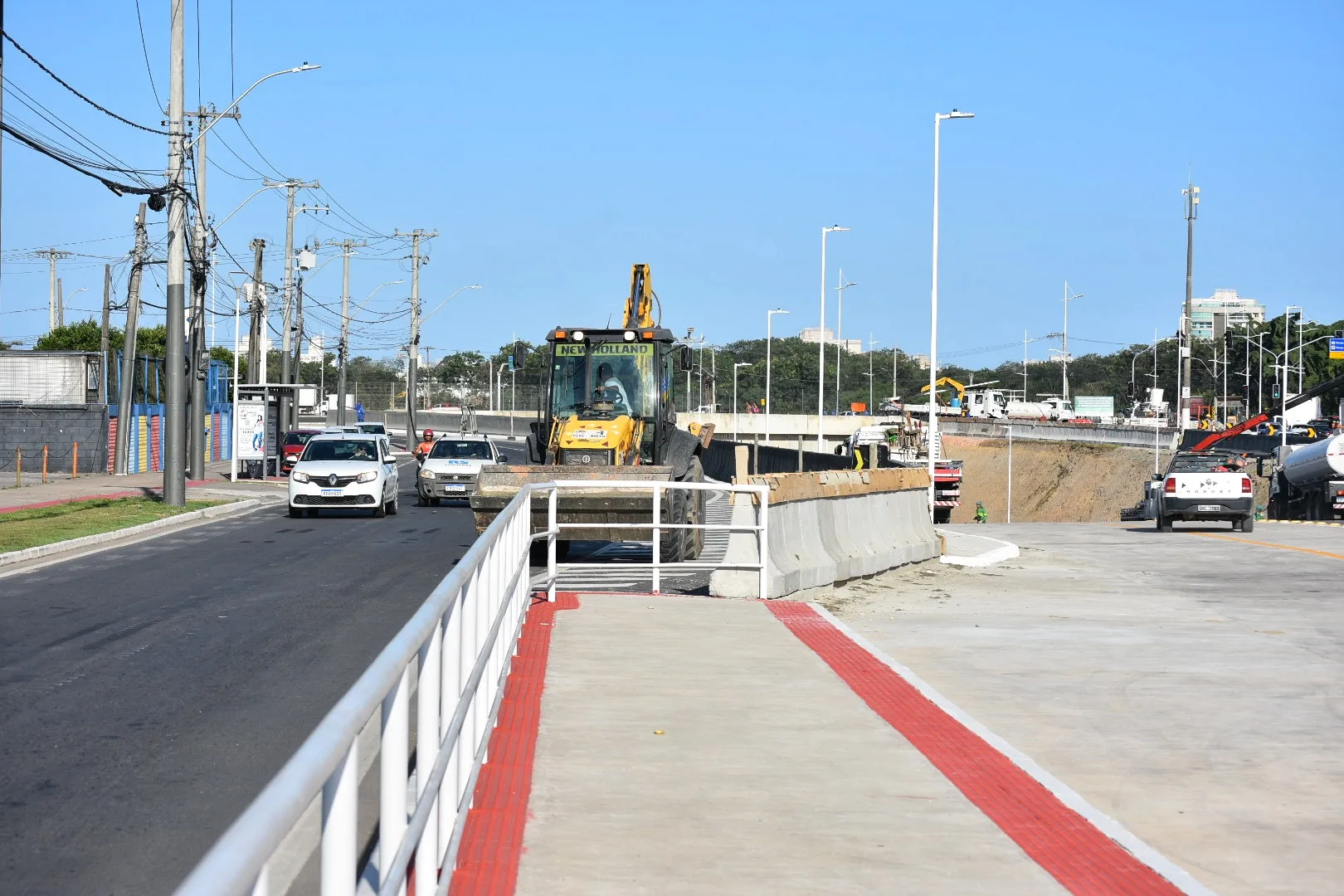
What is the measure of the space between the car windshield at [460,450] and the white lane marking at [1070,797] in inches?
1067

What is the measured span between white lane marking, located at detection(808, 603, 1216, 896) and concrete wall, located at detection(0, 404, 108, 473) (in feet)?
149

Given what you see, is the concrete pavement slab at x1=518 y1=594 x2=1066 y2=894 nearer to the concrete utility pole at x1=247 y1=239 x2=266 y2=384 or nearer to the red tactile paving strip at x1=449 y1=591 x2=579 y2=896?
the red tactile paving strip at x1=449 y1=591 x2=579 y2=896

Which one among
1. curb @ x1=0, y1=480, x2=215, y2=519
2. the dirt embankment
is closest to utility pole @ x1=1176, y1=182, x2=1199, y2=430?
the dirt embankment

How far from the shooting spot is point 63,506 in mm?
33625

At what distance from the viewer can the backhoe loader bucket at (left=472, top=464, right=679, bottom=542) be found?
1995cm

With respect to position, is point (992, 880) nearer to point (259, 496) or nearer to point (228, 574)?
point (228, 574)

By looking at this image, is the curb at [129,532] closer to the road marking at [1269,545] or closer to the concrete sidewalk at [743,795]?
the concrete sidewalk at [743,795]

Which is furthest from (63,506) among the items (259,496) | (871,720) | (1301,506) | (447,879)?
(1301,506)

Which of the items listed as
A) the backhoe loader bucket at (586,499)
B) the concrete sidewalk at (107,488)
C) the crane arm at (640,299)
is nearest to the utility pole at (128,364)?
the concrete sidewalk at (107,488)

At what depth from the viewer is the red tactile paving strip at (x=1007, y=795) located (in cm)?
642

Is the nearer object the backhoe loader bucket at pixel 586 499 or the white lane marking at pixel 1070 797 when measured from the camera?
the white lane marking at pixel 1070 797

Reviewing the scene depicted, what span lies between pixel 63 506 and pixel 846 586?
2130cm

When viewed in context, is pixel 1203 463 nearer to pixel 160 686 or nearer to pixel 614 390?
pixel 614 390

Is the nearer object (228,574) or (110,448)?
(228,574)
